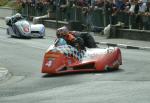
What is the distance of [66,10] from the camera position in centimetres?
3966

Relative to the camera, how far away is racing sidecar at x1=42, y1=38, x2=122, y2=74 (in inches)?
746

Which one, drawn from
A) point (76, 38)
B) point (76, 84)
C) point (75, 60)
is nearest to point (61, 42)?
point (76, 38)

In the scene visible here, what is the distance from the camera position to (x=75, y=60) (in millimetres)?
19219

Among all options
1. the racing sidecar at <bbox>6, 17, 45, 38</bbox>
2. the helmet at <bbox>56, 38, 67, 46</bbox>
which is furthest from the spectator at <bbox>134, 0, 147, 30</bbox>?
the helmet at <bbox>56, 38, 67, 46</bbox>

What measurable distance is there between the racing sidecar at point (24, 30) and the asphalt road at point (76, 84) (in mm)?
9296

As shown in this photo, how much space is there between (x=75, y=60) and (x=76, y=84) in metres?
2.70

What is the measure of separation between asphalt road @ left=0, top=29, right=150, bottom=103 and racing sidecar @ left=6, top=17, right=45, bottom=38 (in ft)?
30.5

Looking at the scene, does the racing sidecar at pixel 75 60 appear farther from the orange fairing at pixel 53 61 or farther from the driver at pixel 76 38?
the driver at pixel 76 38

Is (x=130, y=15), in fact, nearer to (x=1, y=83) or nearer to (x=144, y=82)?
(x=1, y=83)

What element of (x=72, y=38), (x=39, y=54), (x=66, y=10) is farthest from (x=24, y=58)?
(x=66, y=10)

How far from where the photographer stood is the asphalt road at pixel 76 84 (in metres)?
13.7

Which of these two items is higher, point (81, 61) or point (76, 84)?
point (81, 61)

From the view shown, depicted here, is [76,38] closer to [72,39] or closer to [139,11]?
[72,39]

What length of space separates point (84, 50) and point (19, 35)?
16.1 metres
